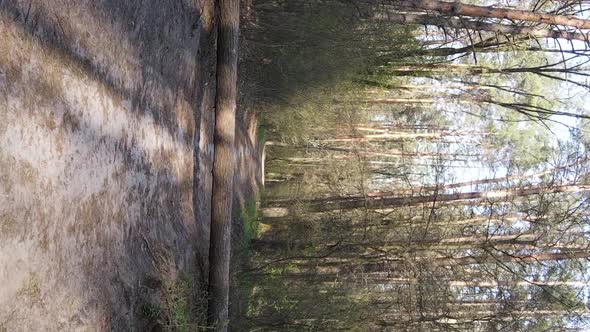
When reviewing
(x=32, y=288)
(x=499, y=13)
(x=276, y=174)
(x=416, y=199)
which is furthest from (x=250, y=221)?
(x=32, y=288)

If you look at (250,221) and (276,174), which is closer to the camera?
(250,221)

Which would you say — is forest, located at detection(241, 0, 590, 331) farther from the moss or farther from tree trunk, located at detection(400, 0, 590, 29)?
the moss

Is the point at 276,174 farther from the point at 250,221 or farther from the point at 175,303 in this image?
the point at 175,303

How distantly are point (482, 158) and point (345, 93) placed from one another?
4.72 m

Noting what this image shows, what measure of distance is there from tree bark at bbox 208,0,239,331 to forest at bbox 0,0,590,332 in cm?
2

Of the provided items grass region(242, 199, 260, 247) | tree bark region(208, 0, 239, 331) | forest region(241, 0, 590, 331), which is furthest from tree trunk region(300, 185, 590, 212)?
tree bark region(208, 0, 239, 331)

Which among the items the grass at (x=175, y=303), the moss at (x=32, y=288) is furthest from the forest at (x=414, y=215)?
the moss at (x=32, y=288)

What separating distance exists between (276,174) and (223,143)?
7005 millimetres

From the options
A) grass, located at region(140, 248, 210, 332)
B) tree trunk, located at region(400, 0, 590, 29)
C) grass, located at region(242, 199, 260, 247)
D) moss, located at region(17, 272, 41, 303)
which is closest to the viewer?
moss, located at region(17, 272, 41, 303)

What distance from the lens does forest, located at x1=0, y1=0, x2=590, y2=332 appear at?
407 centimetres

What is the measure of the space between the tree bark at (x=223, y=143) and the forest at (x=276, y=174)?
0.02 m

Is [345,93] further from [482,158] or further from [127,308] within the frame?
[127,308]

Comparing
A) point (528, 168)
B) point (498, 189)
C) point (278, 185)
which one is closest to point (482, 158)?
point (528, 168)

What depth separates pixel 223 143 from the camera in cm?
703
